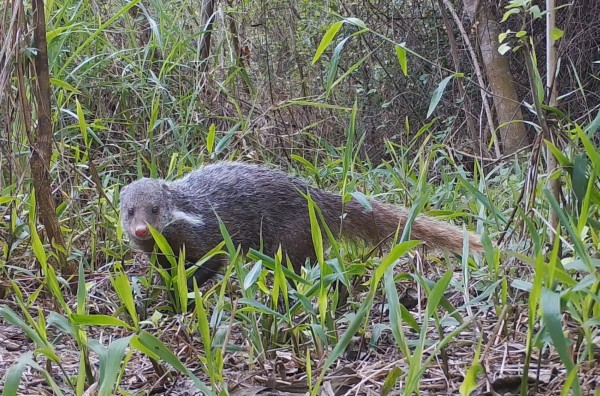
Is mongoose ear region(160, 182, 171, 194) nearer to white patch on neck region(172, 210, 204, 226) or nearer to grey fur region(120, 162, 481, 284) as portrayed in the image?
grey fur region(120, 162, 481, 284)

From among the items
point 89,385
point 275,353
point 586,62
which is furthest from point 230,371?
point 586,62

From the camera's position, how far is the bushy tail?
301cm

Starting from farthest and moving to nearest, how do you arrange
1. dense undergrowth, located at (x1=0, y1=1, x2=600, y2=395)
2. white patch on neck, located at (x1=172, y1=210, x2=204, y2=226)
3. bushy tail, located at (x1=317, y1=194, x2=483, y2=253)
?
white patch on neck, located at (x1=172, y1=210, x2=204, y2=226)
bushy tail, located at (x1=317, y1=194, x2=483, y2=253)
dense undergrowth, located at (x1=0, y1=1, x2=600, y2=395)

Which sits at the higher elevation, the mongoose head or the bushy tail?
the mongoose head

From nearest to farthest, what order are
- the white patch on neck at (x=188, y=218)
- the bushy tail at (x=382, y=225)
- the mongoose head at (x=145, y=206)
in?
the bushy tail at (x=382, y=225) → the mongoose head at (x=145, y=206) → the white patch on neck at (x=188, y=218)

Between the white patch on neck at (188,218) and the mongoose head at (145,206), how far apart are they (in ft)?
0.11

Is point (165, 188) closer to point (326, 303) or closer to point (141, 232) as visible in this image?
point (141, 232)

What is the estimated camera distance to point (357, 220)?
3.35 meters

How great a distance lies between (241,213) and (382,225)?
2.25 feet

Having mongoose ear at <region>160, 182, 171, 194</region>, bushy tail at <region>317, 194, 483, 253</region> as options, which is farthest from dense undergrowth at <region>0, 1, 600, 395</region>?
mongoose ear at <region>160, 182, 171, 194</region>

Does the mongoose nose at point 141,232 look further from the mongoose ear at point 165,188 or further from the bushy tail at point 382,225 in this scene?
the bushy tail at point 382,225

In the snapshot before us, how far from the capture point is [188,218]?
133 inches

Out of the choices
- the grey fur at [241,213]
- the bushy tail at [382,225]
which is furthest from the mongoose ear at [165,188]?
the bushy tail at [382,225]

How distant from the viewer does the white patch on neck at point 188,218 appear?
3365mm
